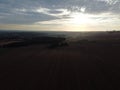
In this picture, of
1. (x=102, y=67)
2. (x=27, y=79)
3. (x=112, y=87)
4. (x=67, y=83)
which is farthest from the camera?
(x=102, y=67)

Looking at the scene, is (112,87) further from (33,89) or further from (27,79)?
(27,79)

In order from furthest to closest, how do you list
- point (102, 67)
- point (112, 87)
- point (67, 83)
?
point (102, 67)
point (67, 83)
point (112, 87)

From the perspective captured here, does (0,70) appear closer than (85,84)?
No

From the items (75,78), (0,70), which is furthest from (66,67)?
(0,70)

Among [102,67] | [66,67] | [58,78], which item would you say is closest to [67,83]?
[58,78]

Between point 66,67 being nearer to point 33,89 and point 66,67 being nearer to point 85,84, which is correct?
point 85,84

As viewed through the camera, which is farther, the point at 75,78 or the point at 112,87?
the point at 75,78

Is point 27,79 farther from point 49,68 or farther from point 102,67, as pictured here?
point 102,67

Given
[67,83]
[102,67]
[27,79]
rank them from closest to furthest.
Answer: [67,83]
[27,79]
[102,67]
